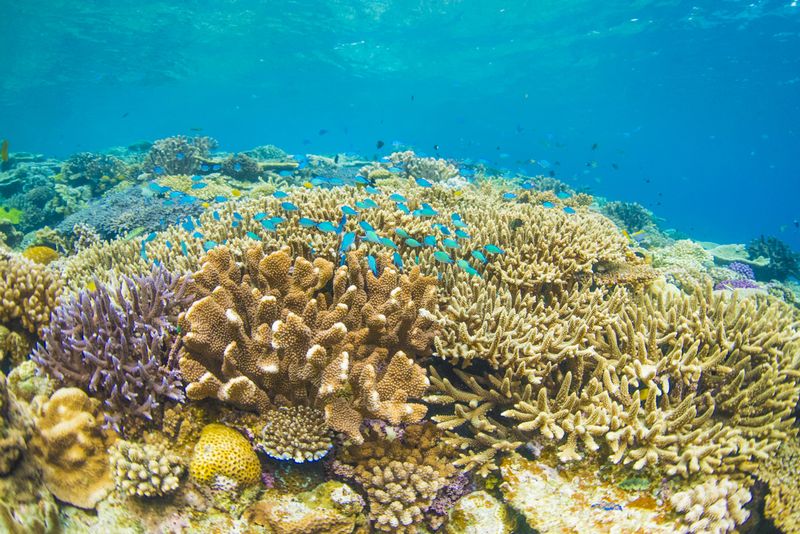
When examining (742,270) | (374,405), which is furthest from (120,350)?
(742,270)

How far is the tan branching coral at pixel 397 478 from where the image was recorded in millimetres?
3461

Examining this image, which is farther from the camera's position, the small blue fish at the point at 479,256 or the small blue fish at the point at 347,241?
the small blue fish at the point at 479,256

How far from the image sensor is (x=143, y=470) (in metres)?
2.99

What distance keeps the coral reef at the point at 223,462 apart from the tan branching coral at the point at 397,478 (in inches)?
30.6

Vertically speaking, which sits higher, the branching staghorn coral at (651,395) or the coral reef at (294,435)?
the branching staghorn coral at (651,395)

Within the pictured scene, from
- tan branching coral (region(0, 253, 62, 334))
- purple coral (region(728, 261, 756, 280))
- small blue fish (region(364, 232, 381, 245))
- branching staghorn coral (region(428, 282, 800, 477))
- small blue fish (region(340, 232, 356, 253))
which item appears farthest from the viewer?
purple coral (region(728, 261, 756, 280))

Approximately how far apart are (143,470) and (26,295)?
273cm

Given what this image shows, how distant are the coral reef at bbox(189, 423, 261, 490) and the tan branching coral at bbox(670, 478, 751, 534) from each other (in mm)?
3424

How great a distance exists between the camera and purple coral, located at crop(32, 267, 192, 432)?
130 inches

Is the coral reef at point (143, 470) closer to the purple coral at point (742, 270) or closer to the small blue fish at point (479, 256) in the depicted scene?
the small blue fish at point (479, 256)

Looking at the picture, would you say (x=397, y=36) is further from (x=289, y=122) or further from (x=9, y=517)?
(x=289, y=122)

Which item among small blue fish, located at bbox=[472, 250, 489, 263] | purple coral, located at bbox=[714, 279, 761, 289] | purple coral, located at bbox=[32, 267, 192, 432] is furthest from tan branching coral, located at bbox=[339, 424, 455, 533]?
purple coral, located at bbox=[714, 279, 761, 289]

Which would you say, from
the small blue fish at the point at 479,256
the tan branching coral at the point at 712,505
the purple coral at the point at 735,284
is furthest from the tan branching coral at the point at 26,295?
the purple coral at the point at 735,284

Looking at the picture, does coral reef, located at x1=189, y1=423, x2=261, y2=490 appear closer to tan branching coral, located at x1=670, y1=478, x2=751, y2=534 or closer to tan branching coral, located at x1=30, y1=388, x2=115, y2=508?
tan branching coral, located at x1=30, y1=388, x2=115, y2=508
